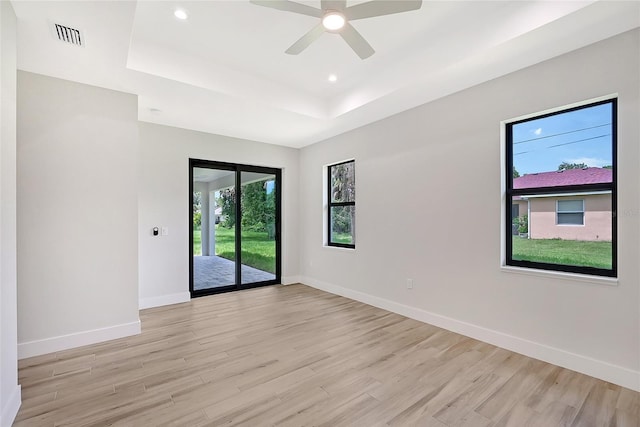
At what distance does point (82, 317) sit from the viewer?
9.72 feet

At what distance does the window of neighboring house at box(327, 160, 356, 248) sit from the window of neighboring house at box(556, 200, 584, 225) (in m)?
2.62

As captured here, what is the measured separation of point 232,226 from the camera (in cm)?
521

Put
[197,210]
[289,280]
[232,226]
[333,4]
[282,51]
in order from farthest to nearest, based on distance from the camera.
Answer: [289,280] < [232,226] < [197,210] < [282,51] < [333,4]

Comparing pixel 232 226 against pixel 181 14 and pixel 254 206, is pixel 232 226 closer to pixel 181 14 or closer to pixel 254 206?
pixel 254 206

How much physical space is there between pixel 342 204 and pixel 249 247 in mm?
1918

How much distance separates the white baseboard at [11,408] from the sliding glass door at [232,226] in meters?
2.68

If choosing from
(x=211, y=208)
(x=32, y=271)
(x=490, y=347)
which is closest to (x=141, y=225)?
(x=211, y=208)

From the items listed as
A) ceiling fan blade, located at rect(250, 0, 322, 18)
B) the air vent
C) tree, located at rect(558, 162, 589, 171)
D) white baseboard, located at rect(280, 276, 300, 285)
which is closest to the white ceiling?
the air vent

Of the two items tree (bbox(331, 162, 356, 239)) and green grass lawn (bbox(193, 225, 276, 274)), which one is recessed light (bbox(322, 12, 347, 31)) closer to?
tree (bbox(331, 162, 356, 239))

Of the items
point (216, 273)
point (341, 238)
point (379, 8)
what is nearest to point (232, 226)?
point (216, 273)

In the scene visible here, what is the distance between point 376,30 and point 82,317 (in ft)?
13.4

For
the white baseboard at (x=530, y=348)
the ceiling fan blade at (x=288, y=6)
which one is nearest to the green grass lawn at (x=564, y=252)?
the white baseboard at (x=530, y=348)

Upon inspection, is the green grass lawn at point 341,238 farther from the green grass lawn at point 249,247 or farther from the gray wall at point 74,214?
the gray wall at point 74,214

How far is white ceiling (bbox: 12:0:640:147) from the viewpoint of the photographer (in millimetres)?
2164
